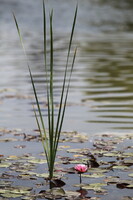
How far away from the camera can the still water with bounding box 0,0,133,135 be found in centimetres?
592

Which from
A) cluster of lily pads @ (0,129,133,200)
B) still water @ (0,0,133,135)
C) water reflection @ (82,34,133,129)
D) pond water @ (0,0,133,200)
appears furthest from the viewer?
water reflection @ (82,34,133,129)

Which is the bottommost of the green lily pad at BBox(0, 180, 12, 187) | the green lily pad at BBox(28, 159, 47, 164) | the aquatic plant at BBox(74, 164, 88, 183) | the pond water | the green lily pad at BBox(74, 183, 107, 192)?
the green lily pad at BBox(74, 183, 107, 192)

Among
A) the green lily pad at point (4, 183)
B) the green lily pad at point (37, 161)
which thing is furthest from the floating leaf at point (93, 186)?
the green lily pad at point (37, 161)

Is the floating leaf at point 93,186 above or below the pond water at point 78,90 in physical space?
below

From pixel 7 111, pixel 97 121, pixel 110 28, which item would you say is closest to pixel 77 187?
pixel 97 121

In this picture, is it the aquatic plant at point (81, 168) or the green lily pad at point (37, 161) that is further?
the green lily pad at point (37, 161)

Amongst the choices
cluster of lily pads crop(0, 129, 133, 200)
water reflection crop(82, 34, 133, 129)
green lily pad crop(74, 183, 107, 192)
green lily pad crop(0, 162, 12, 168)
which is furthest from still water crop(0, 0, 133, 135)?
green lily pad crop(74, 183, 107, 192)

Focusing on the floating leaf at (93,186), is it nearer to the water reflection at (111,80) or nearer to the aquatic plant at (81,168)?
the aquatic plant at (81,168)

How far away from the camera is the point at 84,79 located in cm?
922

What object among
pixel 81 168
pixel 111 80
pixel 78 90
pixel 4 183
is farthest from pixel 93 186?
pixel 111 80

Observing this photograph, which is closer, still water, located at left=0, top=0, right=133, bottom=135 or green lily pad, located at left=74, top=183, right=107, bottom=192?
green lily pad, located at left=74, top=183, right=107, bottom=192

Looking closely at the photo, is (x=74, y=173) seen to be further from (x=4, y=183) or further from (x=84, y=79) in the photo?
(x=84, y=79)

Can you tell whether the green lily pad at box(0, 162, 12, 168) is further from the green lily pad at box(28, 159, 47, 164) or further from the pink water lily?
the pink water lily

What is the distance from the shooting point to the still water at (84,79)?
5.92 meters
